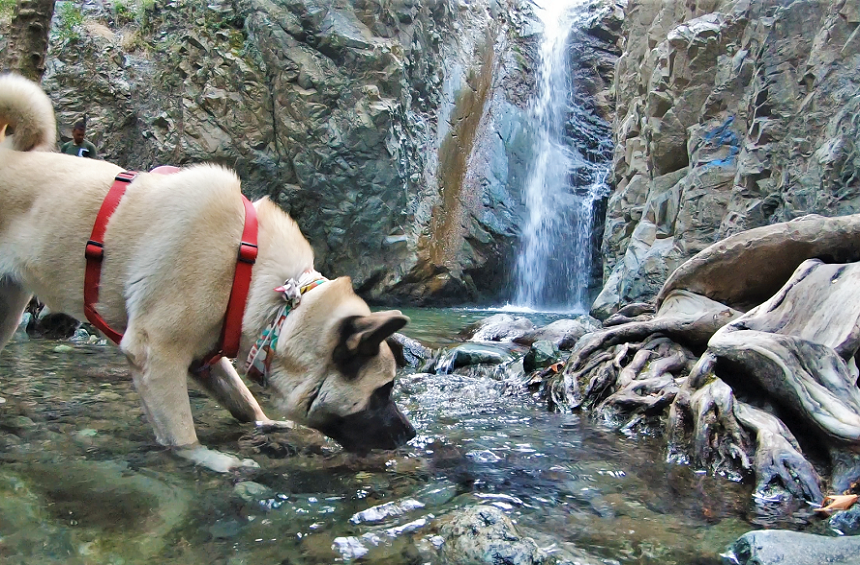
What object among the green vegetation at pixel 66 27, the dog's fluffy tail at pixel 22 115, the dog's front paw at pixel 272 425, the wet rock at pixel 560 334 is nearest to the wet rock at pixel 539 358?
the wet rock at pixel 560 334

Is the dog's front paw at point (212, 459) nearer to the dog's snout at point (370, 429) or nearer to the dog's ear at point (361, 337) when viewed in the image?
A: the dog's snout at point (370, 429)

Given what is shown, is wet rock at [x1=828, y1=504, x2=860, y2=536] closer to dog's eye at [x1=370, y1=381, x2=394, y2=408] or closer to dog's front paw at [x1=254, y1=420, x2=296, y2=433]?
dog's eye at [x1=370, y1=381, x2=394, y2=408]

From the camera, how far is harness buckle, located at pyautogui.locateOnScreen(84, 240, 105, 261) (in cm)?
303

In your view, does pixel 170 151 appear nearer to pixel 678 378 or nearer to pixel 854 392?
pixel 678 378

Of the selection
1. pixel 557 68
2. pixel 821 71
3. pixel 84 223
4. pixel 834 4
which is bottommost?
pixel 84 223

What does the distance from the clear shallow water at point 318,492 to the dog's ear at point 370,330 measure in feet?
2.24

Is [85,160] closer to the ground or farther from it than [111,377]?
farther from it

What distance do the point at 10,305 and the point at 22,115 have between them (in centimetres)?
118

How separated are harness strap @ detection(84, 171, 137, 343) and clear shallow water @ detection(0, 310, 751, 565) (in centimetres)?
71

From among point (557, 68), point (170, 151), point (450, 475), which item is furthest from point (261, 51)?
point (450, 475)

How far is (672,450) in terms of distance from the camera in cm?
359

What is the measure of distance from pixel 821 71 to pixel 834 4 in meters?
0.91

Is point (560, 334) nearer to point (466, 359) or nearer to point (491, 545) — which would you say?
point (466, 359)

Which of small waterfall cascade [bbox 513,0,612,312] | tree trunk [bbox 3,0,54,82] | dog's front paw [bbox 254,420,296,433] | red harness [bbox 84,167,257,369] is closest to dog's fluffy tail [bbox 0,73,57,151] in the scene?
red harness [bbox 84,167,257,369]
